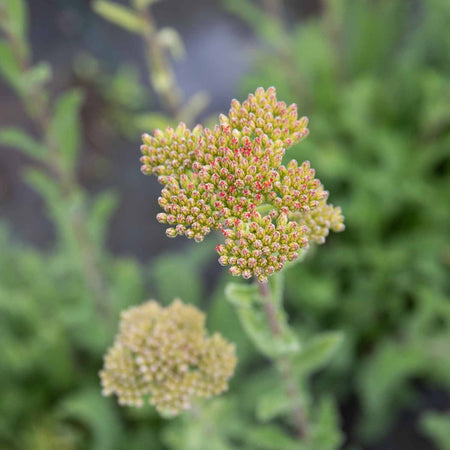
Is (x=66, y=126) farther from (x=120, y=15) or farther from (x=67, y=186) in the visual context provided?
(x=120, y=15)

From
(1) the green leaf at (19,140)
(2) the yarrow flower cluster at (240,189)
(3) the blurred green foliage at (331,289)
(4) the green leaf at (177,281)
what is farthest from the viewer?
(4) the green leaf at (177,281)

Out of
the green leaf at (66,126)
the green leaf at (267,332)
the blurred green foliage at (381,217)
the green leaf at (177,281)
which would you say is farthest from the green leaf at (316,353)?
the green leaf at (177,281)

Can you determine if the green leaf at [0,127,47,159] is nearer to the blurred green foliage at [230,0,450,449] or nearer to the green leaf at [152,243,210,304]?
the green leaf at [152,243,210,304]

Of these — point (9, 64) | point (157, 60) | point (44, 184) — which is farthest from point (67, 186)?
point (157, 60)

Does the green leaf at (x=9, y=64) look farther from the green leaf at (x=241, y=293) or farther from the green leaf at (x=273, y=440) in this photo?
the green leaf at (x=273, y=440)

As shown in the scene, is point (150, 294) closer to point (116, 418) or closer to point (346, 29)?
point (116, 418)

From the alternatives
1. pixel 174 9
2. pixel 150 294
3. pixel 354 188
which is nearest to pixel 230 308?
pixel 150 294
